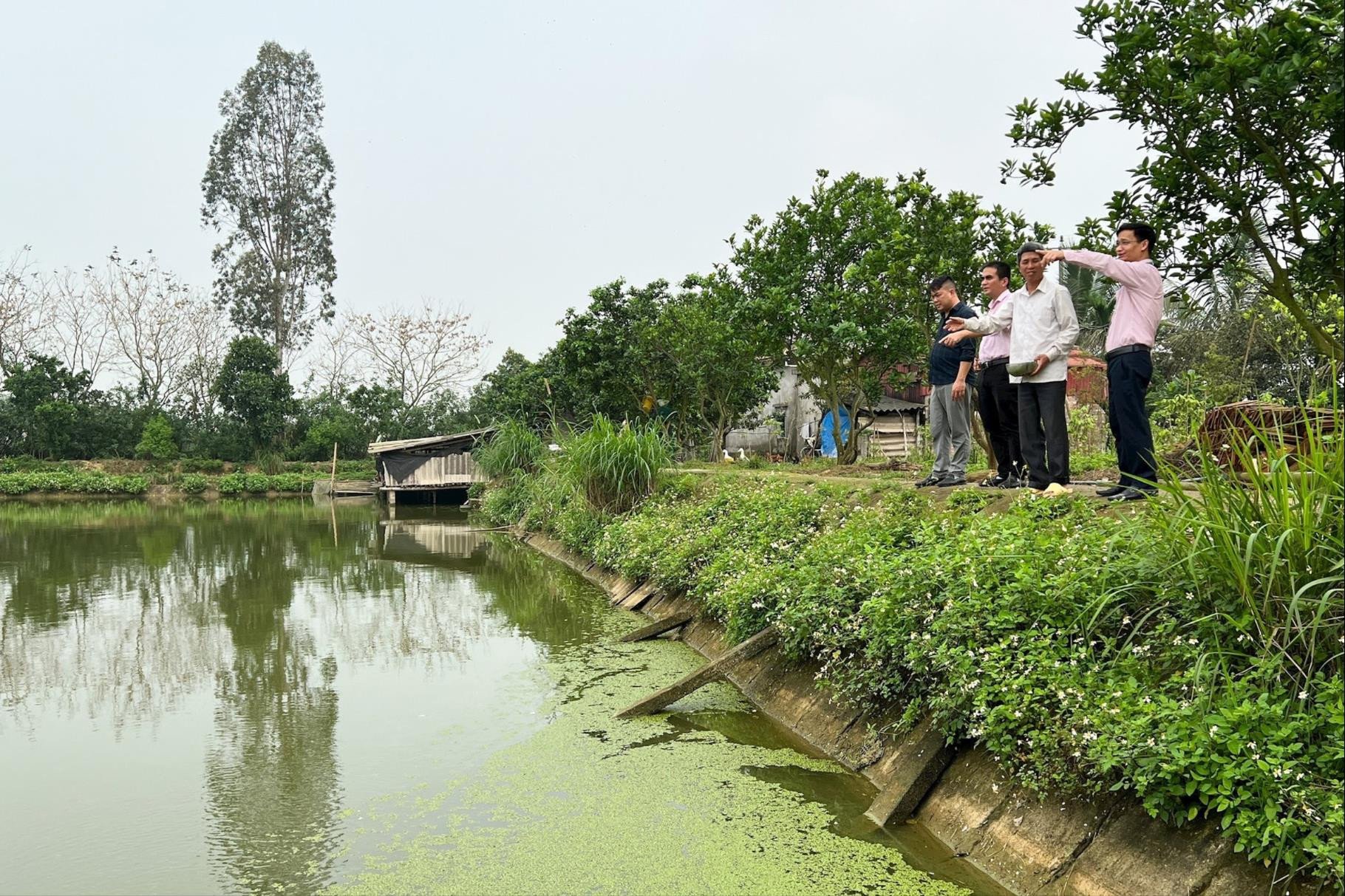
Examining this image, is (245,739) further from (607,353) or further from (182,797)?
(607,353)

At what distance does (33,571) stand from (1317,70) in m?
13.3

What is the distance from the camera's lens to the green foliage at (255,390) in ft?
96.8

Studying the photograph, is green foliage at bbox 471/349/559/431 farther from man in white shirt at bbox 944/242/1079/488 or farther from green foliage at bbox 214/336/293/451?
man in white shirt at bbox 944/242/1079/488

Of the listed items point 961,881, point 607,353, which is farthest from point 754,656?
point 607,353

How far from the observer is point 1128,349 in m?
4.60

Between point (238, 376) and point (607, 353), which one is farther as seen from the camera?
point (238, 376)

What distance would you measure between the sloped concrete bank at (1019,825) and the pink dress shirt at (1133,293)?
→ 2283mm

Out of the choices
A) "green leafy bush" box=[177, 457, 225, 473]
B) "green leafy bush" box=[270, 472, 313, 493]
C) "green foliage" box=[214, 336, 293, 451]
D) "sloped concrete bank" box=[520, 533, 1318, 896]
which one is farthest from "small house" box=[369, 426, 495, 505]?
"sloped concrete bank" box=[520, 533, 1318, 896]

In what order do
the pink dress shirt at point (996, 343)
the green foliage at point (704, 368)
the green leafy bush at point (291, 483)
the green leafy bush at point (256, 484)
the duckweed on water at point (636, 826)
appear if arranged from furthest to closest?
the green leafy bush at point (291, 483), the green leafy bush at point (256, 484), the green foliage at point (704, 368), the pink dress shirt at point (996, 343), the duckweed on water at point (636, 826)

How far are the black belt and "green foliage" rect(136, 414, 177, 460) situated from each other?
1205 inches

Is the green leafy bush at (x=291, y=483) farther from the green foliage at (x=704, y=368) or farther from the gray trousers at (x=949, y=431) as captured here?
the gray trousers at (x=949, y=431)

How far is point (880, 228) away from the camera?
33.9ft

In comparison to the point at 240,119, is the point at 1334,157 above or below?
below

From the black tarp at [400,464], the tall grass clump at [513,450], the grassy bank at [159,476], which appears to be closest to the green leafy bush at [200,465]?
the grassy bank at [159,476]
